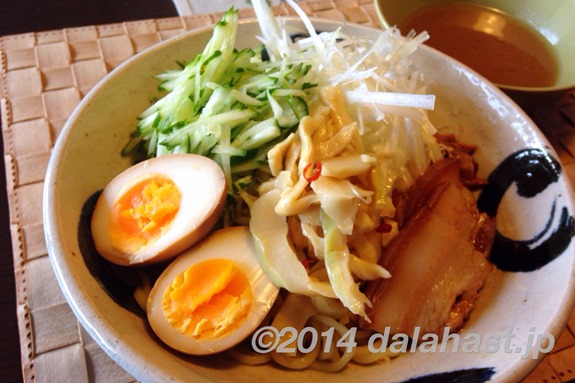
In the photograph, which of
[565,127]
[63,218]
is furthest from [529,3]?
[63,218]

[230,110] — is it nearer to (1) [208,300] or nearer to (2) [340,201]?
(2) [340,201]

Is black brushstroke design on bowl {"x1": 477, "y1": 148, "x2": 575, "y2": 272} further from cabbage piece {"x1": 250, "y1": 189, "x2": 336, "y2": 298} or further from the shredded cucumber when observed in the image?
the shredded cucumber

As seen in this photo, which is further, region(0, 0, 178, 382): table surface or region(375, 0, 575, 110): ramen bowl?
Answer: region(0, 0, 178, 382): table surface

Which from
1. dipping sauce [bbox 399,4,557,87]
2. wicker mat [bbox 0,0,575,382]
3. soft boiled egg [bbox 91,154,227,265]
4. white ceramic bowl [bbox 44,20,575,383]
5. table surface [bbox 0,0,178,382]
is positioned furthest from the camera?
table surface [bbox 0,0,178,382]

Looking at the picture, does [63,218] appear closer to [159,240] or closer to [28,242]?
[159,240]

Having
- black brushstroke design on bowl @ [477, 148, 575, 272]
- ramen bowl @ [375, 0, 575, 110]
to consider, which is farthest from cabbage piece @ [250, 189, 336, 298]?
ramen bowl @ [375, 0, 575, 110]

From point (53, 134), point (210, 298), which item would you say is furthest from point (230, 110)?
point (53, 134)

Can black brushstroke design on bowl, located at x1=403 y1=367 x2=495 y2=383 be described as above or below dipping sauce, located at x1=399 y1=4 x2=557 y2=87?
below

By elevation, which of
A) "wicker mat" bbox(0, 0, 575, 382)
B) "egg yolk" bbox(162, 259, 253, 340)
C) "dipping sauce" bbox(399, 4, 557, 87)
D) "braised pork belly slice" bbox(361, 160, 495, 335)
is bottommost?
"wicker mat" bbox(0, 0, 575, 382)
